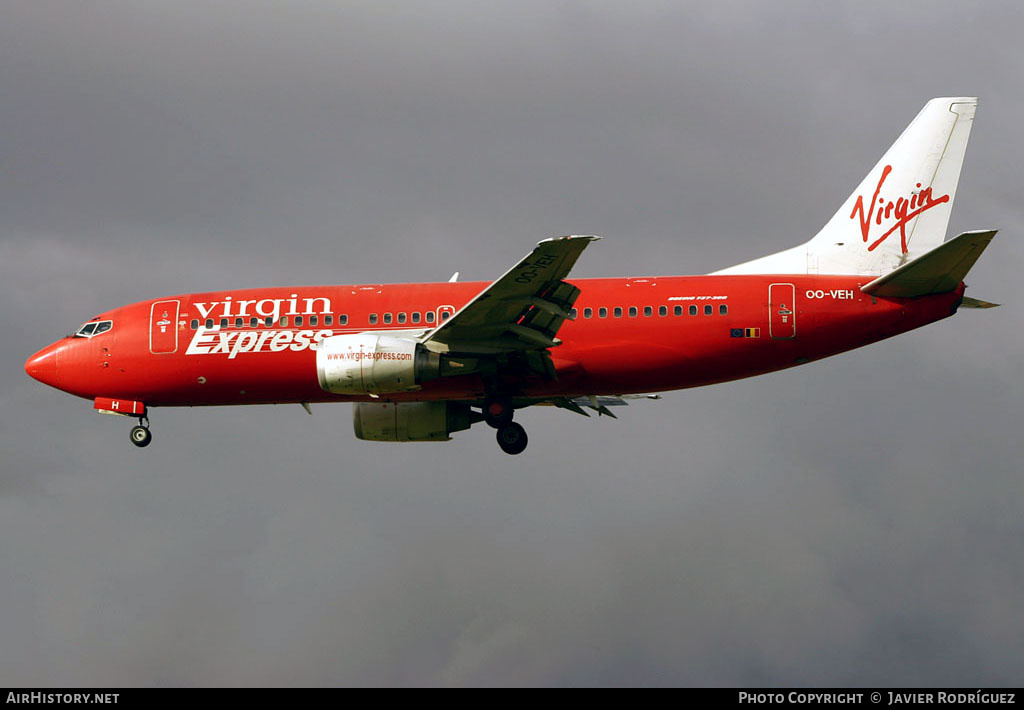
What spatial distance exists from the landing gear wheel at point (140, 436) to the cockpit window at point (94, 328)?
9.92ft

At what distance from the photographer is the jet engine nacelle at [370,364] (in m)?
38.3

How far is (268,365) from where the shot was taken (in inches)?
1620

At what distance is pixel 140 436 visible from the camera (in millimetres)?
43094

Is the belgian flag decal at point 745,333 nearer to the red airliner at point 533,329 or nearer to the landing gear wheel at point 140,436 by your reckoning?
the red airliner at point 533,329

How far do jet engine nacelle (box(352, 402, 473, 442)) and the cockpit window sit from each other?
764 centimetres

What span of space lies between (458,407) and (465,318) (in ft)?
20.3

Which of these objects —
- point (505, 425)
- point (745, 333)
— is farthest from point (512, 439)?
point (745, 333)

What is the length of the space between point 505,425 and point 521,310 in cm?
459

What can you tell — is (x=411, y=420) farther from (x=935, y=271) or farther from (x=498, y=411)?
(x=935, y=271)

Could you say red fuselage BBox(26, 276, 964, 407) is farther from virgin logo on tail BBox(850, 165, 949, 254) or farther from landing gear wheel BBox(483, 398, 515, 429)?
virgin logo on tail BBox(850, 165, 949, 254)

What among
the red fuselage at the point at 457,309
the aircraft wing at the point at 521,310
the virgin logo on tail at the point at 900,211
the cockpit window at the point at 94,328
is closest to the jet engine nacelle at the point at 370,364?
the aircraft wing at the point at 521,310

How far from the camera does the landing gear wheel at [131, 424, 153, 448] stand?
141ft
